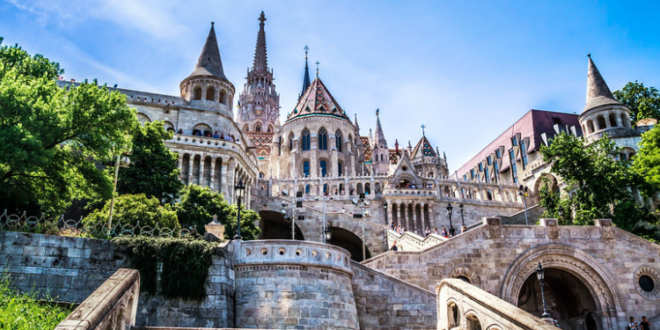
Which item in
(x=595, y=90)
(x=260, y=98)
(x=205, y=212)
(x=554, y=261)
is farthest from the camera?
(x=260, y=98)

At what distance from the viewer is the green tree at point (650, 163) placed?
29375mm

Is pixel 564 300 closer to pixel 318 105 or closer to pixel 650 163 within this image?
pixel 650 163

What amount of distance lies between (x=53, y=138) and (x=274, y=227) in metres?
26.1

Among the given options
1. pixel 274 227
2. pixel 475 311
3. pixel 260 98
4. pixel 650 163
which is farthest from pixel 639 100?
pixel 260 98

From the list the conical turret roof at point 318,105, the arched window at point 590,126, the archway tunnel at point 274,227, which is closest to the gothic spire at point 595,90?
the arched window at point 590,126

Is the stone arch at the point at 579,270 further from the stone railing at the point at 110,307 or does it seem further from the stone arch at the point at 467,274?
the stone railing at the point at 110,307

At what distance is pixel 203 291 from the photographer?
1398 centimetres

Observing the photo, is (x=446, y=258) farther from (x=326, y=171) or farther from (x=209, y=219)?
(x=326, y=171)

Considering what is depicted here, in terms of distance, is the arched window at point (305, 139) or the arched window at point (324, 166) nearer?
the arched window at point (324, 166)

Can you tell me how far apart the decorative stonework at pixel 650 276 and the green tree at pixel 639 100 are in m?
22.8

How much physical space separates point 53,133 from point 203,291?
780 cm

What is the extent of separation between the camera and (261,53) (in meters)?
94.0

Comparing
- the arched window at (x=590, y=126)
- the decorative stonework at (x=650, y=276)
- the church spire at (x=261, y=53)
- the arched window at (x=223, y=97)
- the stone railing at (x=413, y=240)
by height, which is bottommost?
the decorative stonework at (x=650, y=276)

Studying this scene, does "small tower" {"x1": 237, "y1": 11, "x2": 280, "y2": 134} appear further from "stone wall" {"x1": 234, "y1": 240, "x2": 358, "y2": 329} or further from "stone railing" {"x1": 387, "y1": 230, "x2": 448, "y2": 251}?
"stone wall" {"x1": 234, "y1": 240, "x2": 358, "y2": 329}
